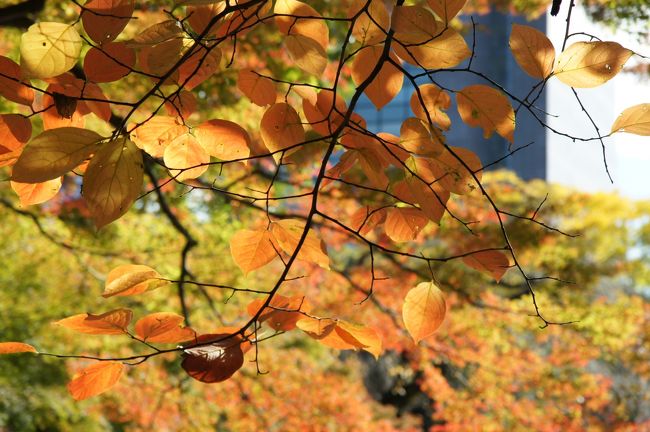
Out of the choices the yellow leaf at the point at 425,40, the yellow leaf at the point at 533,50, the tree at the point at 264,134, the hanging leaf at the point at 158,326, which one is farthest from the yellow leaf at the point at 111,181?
the yellow leaf at the point at 533,50

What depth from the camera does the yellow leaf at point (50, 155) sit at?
51 centimetres

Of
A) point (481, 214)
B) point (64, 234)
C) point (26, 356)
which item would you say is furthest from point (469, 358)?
point (26, 356)

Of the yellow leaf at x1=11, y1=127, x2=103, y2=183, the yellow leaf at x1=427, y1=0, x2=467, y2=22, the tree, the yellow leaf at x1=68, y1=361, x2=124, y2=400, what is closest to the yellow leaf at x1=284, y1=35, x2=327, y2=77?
the tree

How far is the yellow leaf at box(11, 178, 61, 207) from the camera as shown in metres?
0.65

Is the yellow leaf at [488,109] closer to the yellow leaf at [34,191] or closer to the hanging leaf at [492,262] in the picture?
the hanging leaf at [492,262]

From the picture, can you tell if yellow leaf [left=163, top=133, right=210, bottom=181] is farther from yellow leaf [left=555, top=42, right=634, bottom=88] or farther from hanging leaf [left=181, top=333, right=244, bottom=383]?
yellow leaf [left=555, top=42, right=634, bottom=88]

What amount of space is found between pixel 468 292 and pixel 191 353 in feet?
13.2

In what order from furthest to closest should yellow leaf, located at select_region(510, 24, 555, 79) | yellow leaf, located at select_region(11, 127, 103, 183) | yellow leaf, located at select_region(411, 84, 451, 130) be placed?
1. yellow leaf, located at select_region(411, 84, 451, 130)
2. yellow leaf, located at select_region(510, 24, 555, 79)
3. yellow leaf, located at select_region(11, 127, 103, 183)

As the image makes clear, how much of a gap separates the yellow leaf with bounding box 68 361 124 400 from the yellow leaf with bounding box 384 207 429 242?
31cm

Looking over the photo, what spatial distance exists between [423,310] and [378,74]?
250mm

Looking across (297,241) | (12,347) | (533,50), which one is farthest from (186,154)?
(533,50)

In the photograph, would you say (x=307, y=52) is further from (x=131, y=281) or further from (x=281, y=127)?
(x=131, y=281)

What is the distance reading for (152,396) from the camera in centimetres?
550

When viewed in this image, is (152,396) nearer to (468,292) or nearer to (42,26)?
(468,292)
